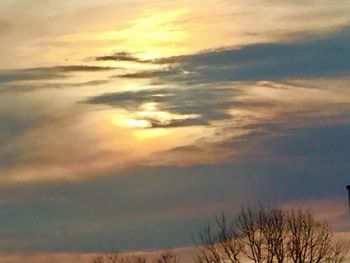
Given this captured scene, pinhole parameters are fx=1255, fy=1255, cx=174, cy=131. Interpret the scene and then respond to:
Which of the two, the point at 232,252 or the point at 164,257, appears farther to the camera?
the point at 164,257

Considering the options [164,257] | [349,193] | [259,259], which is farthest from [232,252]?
[164,257]

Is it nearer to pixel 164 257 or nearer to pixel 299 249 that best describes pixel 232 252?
pixel 299 249

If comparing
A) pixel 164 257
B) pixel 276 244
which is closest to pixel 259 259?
pixel 276 244

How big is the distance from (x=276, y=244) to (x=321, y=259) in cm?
447

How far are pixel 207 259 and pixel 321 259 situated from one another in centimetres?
1195

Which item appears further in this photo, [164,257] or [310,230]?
[164,257]

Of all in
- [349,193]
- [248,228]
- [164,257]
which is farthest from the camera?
[164,257]

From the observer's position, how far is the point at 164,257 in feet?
505

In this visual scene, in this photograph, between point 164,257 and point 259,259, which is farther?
point 164,257

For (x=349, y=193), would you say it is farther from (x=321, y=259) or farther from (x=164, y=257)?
(x=164, y=257)

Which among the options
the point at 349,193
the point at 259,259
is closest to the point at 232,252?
the point at 259,259

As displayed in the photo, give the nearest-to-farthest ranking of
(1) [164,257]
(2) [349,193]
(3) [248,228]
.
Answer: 1. (2) [349,193]
2. (3) [248,228]
3. (1) [164,257]

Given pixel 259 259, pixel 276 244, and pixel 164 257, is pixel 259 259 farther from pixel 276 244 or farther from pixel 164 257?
pixel 164 257

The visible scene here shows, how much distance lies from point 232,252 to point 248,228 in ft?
12.3
